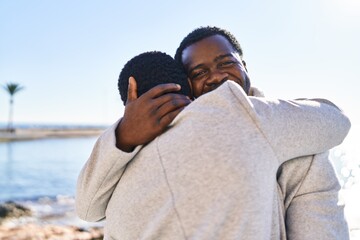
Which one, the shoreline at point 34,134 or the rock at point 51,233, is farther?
the shoreline at point 34,134

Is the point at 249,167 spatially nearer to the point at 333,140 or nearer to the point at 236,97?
the point at 236,97

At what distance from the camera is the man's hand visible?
937mm

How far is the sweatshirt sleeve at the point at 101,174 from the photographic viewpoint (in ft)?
3.10

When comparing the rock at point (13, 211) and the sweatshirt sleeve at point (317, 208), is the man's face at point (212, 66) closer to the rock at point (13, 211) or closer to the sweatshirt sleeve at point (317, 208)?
the sweatshirt sleeve at point (317, 208)

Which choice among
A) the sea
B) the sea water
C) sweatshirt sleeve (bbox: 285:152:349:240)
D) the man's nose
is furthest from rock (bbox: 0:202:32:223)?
sweatshirt sleeve (bbox: 285:152:349:240)

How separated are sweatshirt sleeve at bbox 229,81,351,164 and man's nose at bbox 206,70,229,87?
1.05ft

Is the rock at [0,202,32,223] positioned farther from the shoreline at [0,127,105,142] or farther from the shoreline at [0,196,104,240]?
the shoreline at [0,127,105,142]

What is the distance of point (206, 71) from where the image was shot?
1.31 metres

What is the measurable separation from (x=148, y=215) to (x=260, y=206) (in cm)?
26

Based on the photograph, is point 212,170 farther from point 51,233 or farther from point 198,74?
point 51,233

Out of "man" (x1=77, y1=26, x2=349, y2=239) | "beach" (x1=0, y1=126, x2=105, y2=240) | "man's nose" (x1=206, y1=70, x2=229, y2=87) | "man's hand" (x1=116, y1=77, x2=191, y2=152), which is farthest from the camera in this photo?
"beach" (x1=0, y1=126, x2=105, y2=240)

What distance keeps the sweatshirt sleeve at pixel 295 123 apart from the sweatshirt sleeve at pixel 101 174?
30cm

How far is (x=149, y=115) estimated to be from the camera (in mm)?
941

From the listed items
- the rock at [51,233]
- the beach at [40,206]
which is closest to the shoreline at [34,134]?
the beach at [40,206]
